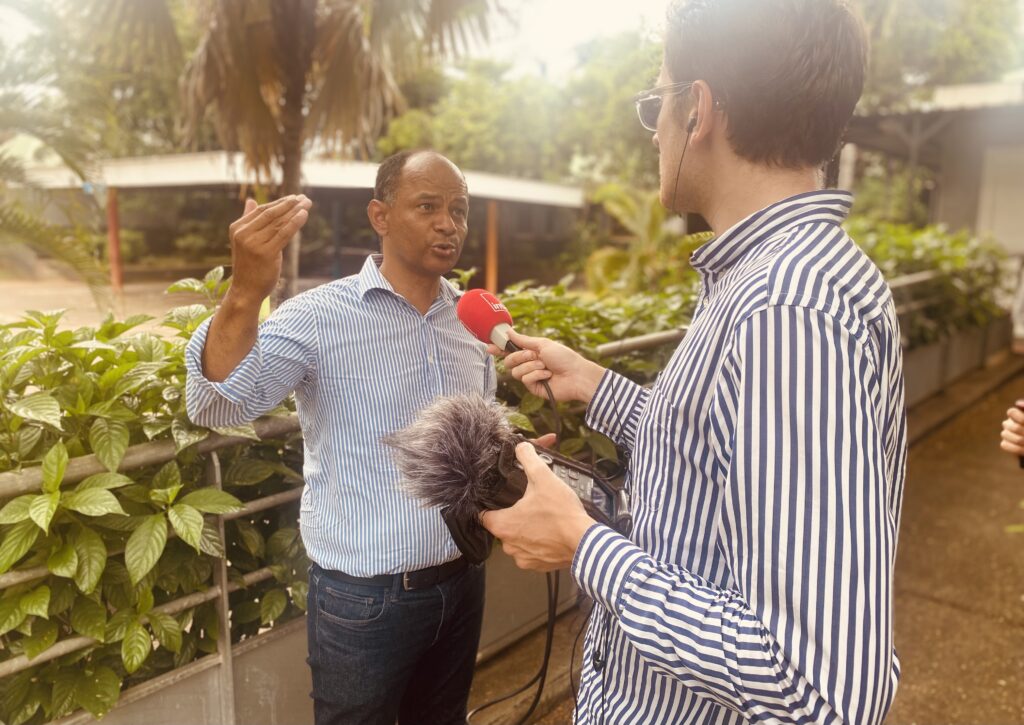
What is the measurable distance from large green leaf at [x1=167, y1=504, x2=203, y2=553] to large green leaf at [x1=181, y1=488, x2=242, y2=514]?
0.15ft

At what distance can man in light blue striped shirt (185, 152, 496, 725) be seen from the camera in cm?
181

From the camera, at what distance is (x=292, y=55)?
253 inches

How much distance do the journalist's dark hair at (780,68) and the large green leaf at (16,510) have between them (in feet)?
5.00

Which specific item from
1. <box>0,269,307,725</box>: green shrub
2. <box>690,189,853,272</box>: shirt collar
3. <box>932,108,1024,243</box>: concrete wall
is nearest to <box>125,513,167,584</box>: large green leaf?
<box>0,269,307,725</box>: green shrub

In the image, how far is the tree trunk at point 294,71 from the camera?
6293mm

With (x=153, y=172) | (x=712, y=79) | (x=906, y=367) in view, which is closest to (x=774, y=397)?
(x=712, y=79)

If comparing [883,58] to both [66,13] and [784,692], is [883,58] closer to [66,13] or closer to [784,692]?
[66,13]

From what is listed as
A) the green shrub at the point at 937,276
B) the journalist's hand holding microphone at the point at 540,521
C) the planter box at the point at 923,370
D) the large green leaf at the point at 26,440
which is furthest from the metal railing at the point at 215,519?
the green shrub at the point at 937,276

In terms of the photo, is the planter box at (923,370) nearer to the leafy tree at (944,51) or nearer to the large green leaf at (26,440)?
the large green leaf at (26,440)

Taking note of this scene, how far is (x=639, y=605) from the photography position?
0.94 metres

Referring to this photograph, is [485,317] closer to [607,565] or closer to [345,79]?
[607,565]

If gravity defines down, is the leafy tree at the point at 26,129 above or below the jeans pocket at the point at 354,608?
above

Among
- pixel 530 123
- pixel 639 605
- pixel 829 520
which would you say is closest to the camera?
pixel 829 520

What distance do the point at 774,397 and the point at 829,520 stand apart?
0.14m
